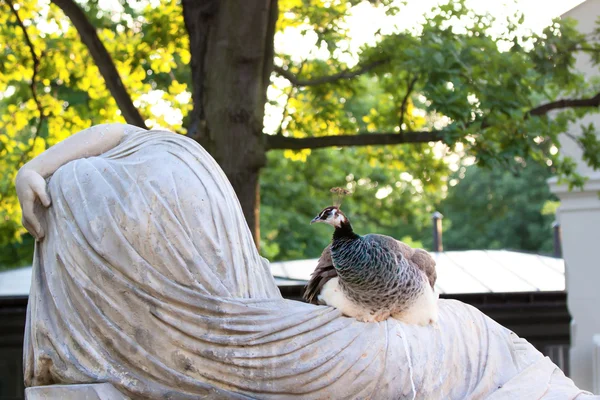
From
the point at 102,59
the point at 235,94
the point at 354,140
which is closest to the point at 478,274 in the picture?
the point at 354,140

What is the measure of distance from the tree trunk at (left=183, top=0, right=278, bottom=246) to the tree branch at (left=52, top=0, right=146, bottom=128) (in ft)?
1.92

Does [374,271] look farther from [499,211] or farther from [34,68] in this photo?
[499,211]

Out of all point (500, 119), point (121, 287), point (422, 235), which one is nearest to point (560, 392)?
point (121, 287)

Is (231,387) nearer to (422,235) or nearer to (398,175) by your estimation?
(398,175)

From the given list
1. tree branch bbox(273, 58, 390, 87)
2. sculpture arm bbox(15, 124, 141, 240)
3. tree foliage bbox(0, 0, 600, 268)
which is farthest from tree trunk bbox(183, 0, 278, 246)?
sculpture arm bbox(15, 124, 141, 240)

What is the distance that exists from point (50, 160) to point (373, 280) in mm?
1728

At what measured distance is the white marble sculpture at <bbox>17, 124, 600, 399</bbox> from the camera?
4.73 meters

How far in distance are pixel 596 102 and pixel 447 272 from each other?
2.52 metres

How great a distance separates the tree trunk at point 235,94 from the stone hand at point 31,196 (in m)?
3.15

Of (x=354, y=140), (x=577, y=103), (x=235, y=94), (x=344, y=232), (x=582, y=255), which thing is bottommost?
(x=582, y=255)

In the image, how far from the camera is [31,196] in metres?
4.96

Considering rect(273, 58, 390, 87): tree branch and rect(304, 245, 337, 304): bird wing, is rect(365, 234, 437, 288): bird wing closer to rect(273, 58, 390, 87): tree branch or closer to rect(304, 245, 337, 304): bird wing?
rect(304, 245, 337, 304): bird wing

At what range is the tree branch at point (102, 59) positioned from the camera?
28.0 ft

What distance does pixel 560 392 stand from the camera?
503 centimetres
